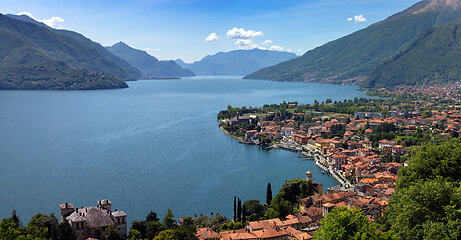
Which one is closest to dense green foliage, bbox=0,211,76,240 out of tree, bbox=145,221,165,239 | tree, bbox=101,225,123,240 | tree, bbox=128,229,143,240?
A: tree, bbox=101,225,123,240

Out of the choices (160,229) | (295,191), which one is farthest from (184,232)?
(295,191)

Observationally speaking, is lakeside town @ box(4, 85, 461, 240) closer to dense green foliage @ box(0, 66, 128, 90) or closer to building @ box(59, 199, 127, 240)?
building @ box(59, 199, 127, 240)

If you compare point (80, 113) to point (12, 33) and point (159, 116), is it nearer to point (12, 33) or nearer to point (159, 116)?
point (159, 116)

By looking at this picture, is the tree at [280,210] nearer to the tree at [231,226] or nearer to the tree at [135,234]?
the tree at [231,226]

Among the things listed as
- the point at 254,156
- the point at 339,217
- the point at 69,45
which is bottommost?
the point at 254,156

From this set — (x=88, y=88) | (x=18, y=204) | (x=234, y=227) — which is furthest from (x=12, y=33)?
(x=234, y=227)

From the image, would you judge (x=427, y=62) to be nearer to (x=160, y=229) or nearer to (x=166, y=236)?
(x=160, y=229)

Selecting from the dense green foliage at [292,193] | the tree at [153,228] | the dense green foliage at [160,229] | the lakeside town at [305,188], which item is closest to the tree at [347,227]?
the lakeside town at [305,188]
